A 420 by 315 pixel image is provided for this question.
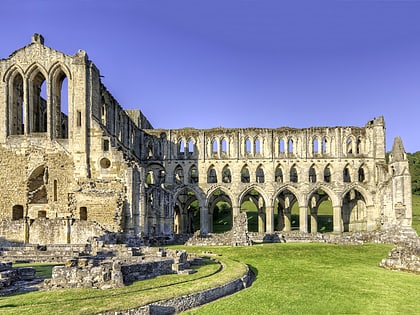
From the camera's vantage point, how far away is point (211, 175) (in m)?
42.8

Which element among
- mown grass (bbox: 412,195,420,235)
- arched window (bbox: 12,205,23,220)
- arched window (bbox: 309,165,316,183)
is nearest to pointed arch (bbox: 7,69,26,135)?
arched window (bbox: 12,205,23,220)

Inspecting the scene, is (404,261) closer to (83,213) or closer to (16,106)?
(83,213)

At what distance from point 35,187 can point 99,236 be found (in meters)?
10.2

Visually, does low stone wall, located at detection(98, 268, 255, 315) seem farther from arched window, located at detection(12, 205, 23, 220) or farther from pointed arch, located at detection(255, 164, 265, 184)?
pointed arch, located at detection(255, 164, 265, 184)

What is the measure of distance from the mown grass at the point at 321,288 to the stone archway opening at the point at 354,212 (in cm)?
1894

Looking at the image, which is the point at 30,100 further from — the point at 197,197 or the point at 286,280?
the point at 286,280

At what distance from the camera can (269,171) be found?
40406 mm

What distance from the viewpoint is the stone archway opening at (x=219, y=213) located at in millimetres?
42094

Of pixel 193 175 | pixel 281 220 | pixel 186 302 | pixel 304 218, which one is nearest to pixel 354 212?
pixel 304 218

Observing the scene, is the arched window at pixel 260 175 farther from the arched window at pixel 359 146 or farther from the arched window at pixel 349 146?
the arched window at pixel 359 146

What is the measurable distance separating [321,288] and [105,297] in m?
8.12

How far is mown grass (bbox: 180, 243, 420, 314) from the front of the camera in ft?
38.5

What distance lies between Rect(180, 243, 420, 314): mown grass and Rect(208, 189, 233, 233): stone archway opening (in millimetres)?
19031

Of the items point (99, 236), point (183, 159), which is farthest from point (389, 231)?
point (99, 236)
